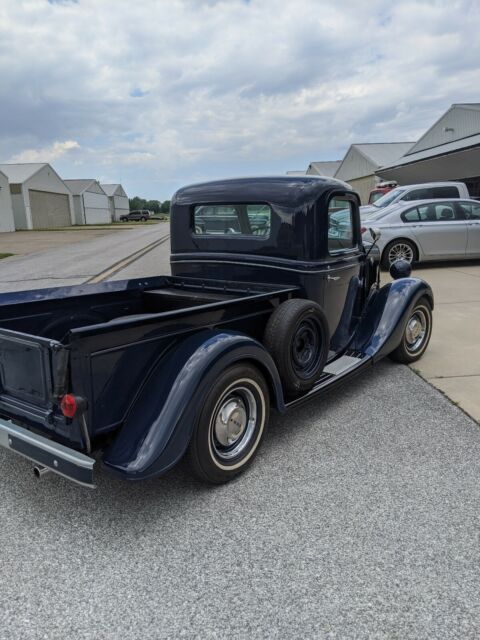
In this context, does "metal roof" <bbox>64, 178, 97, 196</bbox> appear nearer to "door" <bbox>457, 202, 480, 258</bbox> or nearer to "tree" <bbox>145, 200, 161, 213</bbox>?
"door" <bbox>457, 202, 480, 258</bbox>

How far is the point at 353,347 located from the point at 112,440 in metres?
2.53

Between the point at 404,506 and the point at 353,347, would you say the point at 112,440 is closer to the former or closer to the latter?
the point at 404,506

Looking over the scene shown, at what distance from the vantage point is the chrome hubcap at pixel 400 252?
36.3 feet

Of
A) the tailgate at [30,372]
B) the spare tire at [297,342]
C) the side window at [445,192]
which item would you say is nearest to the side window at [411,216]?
the side window at [445,192]

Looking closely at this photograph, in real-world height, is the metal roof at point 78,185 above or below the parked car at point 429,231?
above

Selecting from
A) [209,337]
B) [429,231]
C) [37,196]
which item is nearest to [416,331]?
[209,337]

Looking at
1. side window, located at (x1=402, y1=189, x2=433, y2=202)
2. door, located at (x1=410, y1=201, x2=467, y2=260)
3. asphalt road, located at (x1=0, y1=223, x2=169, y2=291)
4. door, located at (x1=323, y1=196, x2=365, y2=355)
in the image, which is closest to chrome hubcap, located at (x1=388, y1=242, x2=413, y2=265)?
door, located at (x1=410, y1=201, x2=467, y2=260)

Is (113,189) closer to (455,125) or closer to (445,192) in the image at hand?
(455,125)

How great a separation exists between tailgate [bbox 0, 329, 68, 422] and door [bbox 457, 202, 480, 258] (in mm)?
10860

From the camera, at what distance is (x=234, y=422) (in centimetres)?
302

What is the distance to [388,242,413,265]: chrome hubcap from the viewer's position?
1105 cm

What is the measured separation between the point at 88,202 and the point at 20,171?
16.0 m

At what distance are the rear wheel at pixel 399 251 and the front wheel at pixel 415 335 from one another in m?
6.20

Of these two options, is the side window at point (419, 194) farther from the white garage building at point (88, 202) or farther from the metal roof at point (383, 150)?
the white garage building at point (88, 202)
